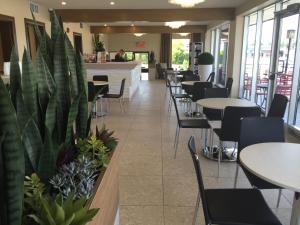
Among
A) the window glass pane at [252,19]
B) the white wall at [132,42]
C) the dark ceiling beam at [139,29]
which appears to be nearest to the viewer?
the window glass pane at [252,19]

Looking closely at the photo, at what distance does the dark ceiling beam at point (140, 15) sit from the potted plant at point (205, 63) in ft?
3.78

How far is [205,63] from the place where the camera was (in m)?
8.68

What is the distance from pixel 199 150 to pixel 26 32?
5.80m

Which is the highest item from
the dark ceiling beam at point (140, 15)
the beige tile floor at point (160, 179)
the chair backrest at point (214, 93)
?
the dark ceiling beam at point (140, 15)

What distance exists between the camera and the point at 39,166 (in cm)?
128

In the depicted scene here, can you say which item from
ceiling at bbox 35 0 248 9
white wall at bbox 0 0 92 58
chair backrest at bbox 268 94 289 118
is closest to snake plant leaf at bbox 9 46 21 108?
chair backrest at bbox 268 94 289 118

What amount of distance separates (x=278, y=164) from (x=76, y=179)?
123 centimetres

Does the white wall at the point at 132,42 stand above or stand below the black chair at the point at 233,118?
above

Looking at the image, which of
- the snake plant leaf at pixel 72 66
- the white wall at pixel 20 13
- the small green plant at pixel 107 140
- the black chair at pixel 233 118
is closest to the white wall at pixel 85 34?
the white wall at pixel 20 13

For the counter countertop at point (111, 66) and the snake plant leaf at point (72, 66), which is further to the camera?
the counter countertop at point (111, 66)

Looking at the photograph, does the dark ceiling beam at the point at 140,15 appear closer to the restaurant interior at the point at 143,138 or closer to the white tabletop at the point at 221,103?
the restaurant interior at the point at 143,138

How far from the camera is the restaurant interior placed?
3.89 feet

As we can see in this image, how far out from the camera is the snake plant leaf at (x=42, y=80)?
1.43m

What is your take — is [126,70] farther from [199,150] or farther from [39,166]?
[39,166]
